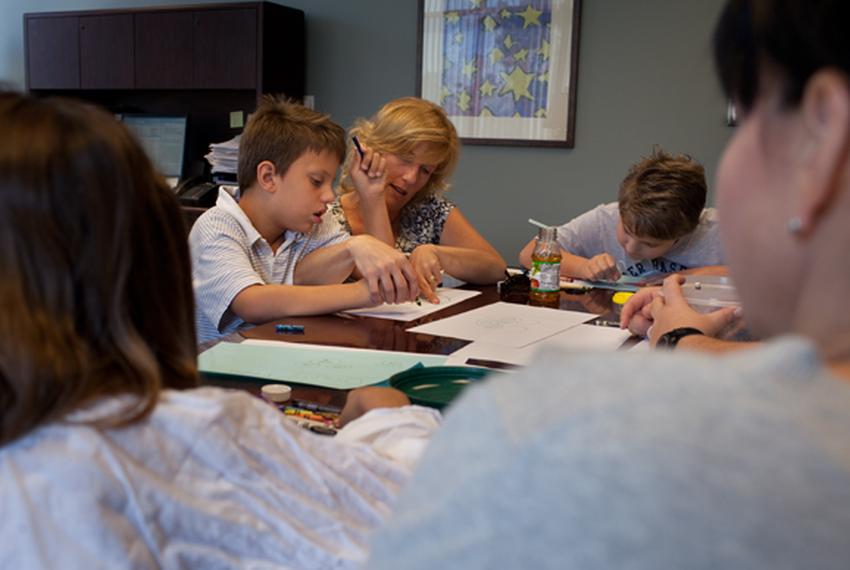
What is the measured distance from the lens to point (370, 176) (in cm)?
228

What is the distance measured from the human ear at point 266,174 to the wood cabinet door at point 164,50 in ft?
7.54

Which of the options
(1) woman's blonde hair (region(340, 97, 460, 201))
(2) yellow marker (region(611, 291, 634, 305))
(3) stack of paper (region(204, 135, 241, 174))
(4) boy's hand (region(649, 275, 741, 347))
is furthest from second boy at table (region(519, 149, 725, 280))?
(3) stack of paper (region(204, 135, 241, 174))

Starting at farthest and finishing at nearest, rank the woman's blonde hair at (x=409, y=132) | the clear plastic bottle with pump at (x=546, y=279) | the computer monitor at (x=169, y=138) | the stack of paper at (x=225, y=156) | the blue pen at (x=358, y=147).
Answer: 1. the computer monitor at (x=169, y=138)
2. the stack of paper at (x=225, y=156)
3. the woman's blonde hair at (x=409, y=132)
4. the blue pen at (x=358, y=147)
5. the clear plastic bottle with pump at (x=546, y=279)

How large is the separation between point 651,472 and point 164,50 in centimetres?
416

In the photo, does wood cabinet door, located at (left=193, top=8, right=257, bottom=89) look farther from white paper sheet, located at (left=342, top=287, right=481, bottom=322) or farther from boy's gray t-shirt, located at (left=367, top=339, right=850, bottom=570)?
boy's gray t-shirt, located at (left=367, top=339, right=850, bottom=570)

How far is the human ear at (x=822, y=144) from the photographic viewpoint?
37 centimetres

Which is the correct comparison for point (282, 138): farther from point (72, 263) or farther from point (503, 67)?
point (503, 67)

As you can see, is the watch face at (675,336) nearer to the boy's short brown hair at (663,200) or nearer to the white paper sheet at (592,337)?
the white paper sheet at (592,337)

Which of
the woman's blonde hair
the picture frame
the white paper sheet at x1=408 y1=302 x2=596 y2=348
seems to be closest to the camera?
the white paper sheet at x1=408 y1=302 x2=596 y2=348

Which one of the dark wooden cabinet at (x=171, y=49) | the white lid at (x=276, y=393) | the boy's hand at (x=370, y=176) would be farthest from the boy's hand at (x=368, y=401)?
the dark wooden cabinet at (x=171, y=49)

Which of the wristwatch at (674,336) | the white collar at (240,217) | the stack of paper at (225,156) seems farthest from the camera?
the stack of paper at (225,156)

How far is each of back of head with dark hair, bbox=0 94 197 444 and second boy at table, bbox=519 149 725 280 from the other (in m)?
1.76

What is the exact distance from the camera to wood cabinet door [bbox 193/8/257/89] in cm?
379

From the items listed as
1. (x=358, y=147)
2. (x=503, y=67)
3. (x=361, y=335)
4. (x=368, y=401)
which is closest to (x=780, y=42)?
(x=368, y=401)
